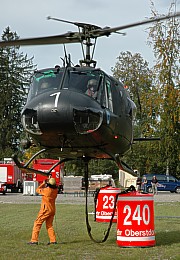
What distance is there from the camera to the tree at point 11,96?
66.1 metres

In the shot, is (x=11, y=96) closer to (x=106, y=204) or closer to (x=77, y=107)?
(x=106, y=204)

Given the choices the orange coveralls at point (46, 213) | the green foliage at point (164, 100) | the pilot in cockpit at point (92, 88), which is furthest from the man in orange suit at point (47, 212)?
the green foliage at point (164, 100)

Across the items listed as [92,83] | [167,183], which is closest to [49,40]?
[92,83]

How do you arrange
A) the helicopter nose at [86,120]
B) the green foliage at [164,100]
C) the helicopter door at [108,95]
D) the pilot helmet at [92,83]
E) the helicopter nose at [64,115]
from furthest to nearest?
the green foliage at [164,100] < the helicopter door at [108,95] < the pilot helmet at [92,83] < the helicopter nose at [86,120] < the helicopter nose at [64,115]

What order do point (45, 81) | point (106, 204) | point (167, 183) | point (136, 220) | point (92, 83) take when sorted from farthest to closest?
point (167, 183), point (106, 204), point (136, 220), point (45, 81), point (92, 83)

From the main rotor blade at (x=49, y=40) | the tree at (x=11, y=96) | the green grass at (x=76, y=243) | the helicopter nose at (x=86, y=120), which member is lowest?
the green grass at (x=76, y=243)

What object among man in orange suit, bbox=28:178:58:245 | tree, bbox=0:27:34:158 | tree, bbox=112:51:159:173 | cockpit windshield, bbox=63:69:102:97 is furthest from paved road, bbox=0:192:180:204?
tree, bbox=0:27:34:158

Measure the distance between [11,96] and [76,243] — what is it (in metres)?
54.4

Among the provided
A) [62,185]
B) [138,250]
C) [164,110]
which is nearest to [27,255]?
[138,250]

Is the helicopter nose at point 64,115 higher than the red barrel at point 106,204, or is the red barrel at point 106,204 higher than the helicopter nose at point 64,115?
the helicopter nose at point 64,115

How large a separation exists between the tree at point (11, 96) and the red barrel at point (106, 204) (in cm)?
4617

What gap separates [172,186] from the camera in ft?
156

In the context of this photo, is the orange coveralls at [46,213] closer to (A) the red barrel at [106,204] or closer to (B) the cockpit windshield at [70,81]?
(B) the cockpit windshield at [70,81]

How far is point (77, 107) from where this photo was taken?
1049cm
